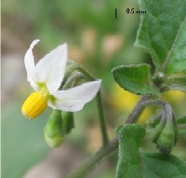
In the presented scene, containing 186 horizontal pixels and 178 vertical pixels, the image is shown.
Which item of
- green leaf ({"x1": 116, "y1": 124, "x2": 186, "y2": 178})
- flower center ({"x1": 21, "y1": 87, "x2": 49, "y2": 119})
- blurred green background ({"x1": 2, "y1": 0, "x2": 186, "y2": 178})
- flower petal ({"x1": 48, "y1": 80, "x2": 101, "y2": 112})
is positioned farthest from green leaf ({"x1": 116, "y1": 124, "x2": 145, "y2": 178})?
blurred green background ({"x1": 2, "y1": 0, "x2": 186, "y2": 178})

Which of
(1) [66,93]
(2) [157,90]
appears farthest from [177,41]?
(1) [66,93]

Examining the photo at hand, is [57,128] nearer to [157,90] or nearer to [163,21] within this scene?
[157,90]

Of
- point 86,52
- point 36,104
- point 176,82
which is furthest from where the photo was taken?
point 86,52

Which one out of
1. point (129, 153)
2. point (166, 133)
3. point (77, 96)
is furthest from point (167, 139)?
point (77, 96)

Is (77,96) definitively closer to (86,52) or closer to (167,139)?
(167,139)

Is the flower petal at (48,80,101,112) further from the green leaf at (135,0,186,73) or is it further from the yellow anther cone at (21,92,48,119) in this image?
the green leaf at (135,0,186,73)

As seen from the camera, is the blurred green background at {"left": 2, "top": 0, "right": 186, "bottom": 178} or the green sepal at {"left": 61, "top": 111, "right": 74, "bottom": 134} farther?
the blurred green background at {"left": 2, "top": 0, "right": 186, "bottom": 178}
